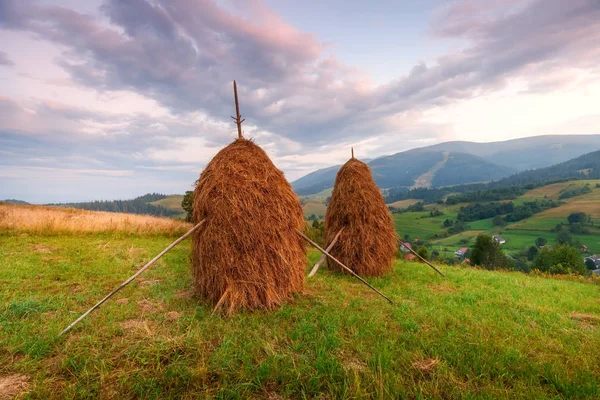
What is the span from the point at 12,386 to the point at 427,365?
17.6 feet

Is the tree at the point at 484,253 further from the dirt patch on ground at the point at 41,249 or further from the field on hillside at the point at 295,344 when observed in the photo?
the dirt patch on ground at the point at 41,249

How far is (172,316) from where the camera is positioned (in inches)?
213

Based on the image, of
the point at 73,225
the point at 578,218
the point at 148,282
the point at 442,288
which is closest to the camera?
the point at 148,282

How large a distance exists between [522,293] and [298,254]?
7393mm

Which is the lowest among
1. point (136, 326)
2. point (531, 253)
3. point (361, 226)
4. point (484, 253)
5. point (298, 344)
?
point (531, 253)

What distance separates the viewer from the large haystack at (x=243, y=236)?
579 centimetres

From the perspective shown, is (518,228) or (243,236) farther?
(518,228)

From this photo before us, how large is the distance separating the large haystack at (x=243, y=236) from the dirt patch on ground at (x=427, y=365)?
304cm

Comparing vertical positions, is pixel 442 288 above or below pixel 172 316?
below

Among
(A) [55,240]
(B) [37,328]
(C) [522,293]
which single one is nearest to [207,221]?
(B) [37,328]

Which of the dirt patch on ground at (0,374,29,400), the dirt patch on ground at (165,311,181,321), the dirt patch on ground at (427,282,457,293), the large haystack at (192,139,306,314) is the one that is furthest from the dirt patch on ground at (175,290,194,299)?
the dirt patch on ground at (427,282,457,293)

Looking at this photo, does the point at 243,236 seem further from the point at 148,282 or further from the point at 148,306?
the point at 148,282

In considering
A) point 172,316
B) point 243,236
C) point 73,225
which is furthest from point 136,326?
point 73,225

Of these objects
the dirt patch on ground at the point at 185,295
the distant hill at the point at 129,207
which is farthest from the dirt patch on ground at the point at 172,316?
the distant hill at the point at 129,207
